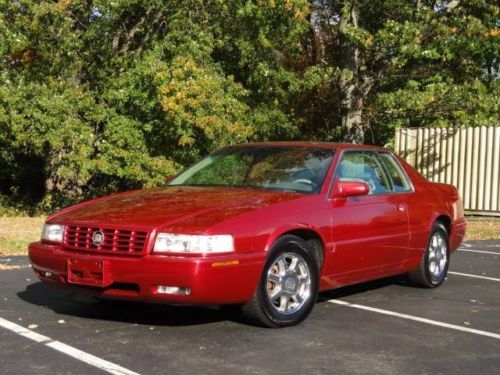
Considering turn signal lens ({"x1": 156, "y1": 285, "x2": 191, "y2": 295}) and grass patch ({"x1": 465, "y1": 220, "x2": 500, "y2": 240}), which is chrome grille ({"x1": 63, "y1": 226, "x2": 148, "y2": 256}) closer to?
turn signal lens ({"x1": 156, "y1": 285, "x2": 191, "y2": 295})

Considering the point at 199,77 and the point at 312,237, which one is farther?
the point at 199,77

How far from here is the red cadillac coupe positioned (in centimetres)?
562

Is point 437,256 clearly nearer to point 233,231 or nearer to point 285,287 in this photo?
point 285,287

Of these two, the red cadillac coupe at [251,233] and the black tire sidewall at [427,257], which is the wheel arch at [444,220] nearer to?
the black tire sidewall at [427,257]

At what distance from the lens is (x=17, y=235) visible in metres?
13.3

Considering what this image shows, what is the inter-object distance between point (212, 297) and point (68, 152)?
14974 millimetres

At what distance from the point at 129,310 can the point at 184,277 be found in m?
1.40

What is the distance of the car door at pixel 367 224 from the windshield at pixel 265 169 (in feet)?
0.71

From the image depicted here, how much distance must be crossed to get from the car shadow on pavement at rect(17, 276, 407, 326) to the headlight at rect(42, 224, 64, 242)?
15.7 inches

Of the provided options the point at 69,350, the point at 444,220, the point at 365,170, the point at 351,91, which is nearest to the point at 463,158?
the point at 351,91

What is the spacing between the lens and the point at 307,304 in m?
6.31

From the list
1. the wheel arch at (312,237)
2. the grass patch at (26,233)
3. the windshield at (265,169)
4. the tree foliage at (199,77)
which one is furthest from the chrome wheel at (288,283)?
the tree foliage at (199,77)

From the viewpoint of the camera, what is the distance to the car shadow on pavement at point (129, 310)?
634 centimetres

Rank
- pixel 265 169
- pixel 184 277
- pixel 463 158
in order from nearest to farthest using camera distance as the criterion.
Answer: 1. pixel 184 277
2. pixel 265 169
3. pixel 463 158
